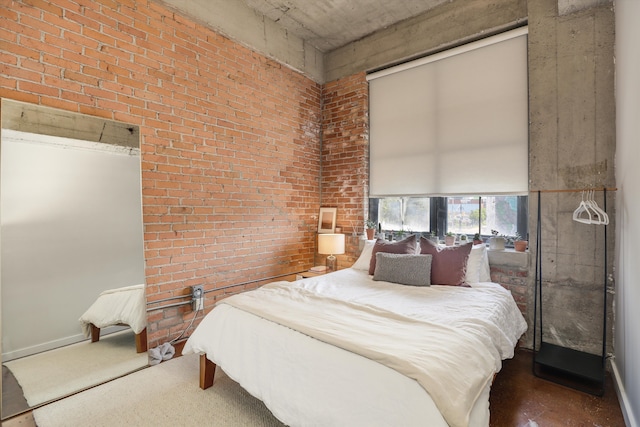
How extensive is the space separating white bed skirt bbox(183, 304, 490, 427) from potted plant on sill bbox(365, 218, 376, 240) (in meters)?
2.38

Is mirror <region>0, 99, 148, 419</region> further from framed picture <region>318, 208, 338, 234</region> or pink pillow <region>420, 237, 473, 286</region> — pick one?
pink pillow <region>420, 237, 473, 286</region>

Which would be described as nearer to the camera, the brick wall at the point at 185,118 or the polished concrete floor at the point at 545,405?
the polished concrete floor at the point at 545,405

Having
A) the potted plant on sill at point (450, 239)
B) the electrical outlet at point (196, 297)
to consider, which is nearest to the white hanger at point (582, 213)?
the potted plant on sill at point (450, 239)

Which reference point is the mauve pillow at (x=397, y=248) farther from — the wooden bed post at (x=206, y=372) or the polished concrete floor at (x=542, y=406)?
the wooden bed post at (x=206, y=372)

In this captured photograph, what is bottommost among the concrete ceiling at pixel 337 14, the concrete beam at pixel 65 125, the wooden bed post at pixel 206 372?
the wooden bed post at pixel 206 372

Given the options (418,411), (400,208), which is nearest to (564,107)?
(400,208)

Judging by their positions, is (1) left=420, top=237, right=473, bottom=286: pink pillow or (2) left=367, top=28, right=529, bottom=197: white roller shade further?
(2) left=367, top=28, right=529, bottom=197: white roller shade

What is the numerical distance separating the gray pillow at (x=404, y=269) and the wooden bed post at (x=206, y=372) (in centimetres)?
165

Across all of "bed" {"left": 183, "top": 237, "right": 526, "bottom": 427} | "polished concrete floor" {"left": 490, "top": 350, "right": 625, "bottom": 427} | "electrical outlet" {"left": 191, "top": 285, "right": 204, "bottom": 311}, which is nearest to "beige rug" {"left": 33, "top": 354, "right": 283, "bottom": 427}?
"bed" {"left": 183, "top": 237, "right": 526, "bottom": 427}

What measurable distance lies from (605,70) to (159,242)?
13.6 ft

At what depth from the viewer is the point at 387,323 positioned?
1928 mm

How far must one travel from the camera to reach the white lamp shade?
408cm

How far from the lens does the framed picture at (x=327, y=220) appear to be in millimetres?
4480

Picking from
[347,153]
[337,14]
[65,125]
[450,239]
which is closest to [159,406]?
[65,125]
